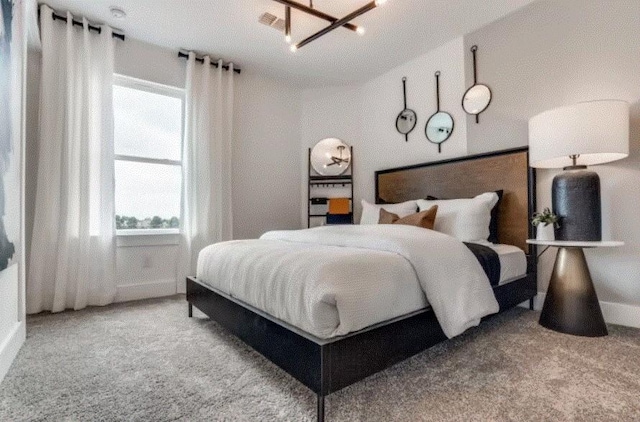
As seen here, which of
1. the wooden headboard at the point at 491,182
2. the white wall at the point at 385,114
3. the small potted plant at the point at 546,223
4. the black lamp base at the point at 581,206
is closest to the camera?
the black lamp base at the point at 581,206

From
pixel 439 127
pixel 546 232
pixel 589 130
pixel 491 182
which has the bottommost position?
pixel 546 232

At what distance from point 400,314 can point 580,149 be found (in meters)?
1.60

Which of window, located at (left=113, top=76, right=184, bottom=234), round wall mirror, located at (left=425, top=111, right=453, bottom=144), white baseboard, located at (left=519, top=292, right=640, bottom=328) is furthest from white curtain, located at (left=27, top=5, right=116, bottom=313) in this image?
white baseboard, located at (left=519, top=292, right=640, bottom=328)

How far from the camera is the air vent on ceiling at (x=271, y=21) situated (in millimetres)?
2826

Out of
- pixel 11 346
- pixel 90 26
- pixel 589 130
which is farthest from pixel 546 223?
pixel 90 26

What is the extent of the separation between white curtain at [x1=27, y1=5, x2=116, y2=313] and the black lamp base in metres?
3.64

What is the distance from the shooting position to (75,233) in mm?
2781

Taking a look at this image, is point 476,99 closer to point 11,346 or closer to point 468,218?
point 468,218

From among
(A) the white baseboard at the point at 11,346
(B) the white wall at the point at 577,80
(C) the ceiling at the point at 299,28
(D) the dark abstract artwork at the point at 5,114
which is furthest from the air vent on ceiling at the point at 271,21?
(A) the white baseboard at the point at 11,346

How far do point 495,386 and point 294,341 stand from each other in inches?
37.6

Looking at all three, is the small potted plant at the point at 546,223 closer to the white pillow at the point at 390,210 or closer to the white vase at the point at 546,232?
the white vase at the point at 546,232

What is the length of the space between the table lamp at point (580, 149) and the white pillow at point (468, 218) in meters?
0.46

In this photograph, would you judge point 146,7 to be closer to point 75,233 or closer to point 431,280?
point 75,233

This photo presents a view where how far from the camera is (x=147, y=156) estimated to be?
11.0ft
